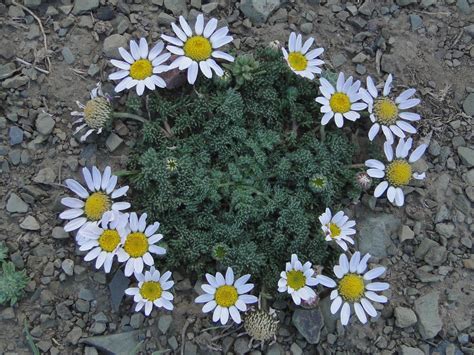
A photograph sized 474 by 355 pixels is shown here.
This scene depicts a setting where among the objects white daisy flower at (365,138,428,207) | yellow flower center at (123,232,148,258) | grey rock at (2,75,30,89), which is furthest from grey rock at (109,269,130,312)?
white daisy flower at (365,138,428,207)

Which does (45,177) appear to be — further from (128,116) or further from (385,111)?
(385,111)

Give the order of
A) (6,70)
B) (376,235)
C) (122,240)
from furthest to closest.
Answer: (6,70) < (376,235) < (122,240)

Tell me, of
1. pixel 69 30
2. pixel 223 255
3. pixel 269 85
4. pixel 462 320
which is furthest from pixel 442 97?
pixel 69 30

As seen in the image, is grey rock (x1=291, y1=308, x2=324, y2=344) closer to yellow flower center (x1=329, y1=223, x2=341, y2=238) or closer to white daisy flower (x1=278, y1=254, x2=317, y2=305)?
white daisy flower (x1=278, y1=254, x2=317, y2=305)

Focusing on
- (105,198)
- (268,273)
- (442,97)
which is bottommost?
(268,273)

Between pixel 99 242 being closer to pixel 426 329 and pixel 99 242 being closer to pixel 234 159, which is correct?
pixel 234 159

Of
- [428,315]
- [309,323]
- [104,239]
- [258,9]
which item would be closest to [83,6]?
[258,9]
